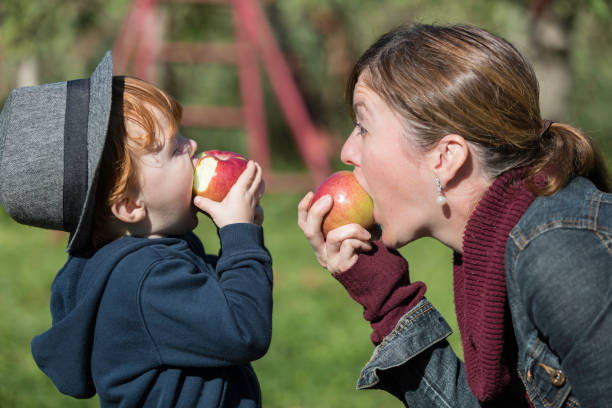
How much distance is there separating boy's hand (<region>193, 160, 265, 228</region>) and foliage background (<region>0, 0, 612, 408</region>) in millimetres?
715

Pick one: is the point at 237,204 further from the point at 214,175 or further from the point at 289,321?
the point at 289,321

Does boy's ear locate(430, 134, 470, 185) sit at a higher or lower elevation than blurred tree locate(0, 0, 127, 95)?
higher

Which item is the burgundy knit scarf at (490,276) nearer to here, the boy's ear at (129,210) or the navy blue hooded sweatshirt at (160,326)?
the navy blue hooded sweatshirt at (160,326)

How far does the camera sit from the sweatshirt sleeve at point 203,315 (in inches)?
64.9

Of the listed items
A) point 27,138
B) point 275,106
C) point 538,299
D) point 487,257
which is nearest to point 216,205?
point 27,138

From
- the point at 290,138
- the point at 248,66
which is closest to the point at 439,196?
the point at 248,66

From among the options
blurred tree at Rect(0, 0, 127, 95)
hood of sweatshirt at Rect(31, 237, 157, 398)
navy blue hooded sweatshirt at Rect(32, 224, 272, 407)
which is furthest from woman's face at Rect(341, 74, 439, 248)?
blurred tree at Rect(0, 0, 127, 95)

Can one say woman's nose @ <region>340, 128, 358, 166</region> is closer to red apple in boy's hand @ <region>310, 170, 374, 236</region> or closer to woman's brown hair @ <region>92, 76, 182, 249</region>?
red apple in boy's hand @ <region>310, 170, 374, 236</region>

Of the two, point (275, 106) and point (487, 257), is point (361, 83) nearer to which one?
point (487, 257)

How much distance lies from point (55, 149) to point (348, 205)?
2.69 feet

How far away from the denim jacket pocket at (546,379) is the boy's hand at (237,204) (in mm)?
820

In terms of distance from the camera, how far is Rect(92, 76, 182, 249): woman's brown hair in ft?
5.82

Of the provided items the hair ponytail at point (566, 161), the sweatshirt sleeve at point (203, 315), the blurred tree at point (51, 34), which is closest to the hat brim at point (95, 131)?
the sweatshirt sleeve at point (203, 315)

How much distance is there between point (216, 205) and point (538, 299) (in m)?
0.87
